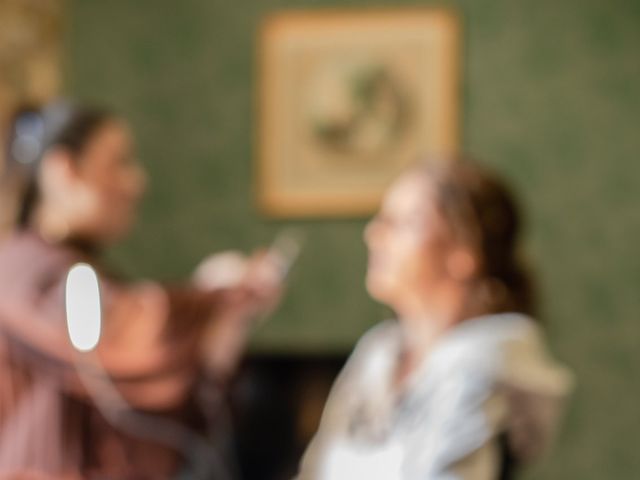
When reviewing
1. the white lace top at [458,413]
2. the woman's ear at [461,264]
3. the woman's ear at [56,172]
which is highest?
the woman's ear at [56,172]

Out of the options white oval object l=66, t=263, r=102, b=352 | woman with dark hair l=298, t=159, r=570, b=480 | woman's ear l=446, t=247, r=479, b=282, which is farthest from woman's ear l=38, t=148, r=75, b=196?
woman's ear l=446, t=247, r=479, b=282

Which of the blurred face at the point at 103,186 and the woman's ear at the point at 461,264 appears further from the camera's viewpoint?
the blurred face at the point at 103,186

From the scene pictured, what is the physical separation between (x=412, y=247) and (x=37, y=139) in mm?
672

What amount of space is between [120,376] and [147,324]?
0.10m

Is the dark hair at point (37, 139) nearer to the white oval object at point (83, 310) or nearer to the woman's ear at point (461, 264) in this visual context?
the white oval object at point (83, 310)

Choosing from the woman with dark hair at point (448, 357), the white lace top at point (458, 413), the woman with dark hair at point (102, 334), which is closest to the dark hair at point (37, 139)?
the woman with dark hair at point (102, 334)

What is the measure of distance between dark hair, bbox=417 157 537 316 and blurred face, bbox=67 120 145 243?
585mm

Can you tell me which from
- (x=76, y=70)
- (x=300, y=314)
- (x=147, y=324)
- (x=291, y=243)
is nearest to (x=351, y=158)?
(x=291, y=243)

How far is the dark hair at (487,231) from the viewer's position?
4.68ft

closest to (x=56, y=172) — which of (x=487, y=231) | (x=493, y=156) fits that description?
(x=487, y=231)

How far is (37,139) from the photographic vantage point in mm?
1655

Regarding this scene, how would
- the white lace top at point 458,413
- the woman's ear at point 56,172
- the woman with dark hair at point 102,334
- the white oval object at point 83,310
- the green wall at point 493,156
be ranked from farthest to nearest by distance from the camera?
the green wall at point 493,156
the woman's ear at point 56,172
the woman with dark hair at point 102,334
the white lace top at point 458,413
the white oval object at point 83,310

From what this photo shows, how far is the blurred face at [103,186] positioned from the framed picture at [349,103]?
3.32ft

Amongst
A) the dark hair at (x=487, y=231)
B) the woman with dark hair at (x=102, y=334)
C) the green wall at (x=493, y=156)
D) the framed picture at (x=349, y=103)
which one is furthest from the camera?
the framed picture at (x=349, y=103)
